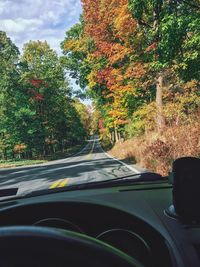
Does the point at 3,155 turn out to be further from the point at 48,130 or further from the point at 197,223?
the point at 197,223

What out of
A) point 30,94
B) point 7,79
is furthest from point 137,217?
point 30,94

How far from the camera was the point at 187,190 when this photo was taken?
2006 mm

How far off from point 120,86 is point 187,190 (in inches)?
920

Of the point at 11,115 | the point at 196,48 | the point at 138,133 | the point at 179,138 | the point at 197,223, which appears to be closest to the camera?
the point at 197,223

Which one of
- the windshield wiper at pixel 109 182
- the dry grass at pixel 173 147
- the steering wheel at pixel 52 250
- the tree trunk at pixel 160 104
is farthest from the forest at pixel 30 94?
the steering wheel at pixel 52 250

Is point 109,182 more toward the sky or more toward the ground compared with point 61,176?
more toward the sky

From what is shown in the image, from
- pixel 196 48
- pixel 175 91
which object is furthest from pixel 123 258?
pixel 175 91

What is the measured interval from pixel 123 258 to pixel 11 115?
51.4 metres

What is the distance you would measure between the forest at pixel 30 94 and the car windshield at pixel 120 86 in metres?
0.13

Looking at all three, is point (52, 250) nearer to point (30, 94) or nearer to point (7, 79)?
point (7, 79)

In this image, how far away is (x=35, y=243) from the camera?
0.92 m

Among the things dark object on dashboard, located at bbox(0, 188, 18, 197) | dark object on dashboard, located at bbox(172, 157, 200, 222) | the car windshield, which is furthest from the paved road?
dark object on dashboard, located at bbox(172, 157, 200, 222)

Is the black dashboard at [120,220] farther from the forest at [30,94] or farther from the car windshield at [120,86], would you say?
the forest at [30,94]

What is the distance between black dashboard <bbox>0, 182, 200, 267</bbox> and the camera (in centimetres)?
199
